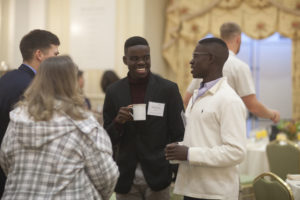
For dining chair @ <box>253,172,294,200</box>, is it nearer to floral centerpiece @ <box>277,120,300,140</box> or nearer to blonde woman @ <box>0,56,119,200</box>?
blonde woman @ <box>0,56,119,200</box>

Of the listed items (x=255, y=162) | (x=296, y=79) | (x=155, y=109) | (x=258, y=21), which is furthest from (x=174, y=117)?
(x=258, y=21)

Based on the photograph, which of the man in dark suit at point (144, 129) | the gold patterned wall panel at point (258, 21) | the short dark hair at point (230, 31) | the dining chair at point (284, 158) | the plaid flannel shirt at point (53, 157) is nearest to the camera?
the plaid flannel shirt at point (53, 157)

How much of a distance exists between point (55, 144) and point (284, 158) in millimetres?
3140

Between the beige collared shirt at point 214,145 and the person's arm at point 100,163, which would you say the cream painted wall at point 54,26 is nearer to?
the beige collared shirt at point 214,145

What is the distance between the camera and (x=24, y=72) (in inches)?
91.7

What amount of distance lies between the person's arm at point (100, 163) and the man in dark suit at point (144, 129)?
46 cm

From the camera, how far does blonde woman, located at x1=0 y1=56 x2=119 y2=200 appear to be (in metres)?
1.75

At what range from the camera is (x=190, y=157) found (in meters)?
2.12

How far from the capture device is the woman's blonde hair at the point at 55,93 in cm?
177

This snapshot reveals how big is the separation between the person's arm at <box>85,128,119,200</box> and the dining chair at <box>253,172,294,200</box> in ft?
3.82

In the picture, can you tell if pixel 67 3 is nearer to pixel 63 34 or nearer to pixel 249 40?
pixel 63 34

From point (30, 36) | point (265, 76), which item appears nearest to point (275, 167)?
point (30, 36)

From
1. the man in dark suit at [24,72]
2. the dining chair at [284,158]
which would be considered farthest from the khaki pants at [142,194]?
the dining chair at [284,158]

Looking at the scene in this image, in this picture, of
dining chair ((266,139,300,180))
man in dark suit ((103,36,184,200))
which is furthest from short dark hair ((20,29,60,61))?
dining chair ((266,139,300,180))
